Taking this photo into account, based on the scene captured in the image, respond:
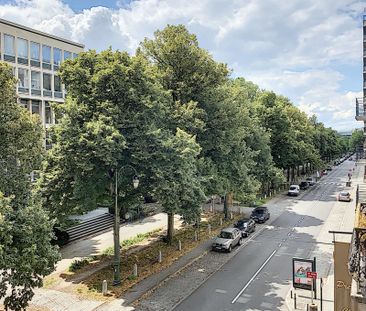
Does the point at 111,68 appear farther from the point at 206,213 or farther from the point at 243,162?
the point at 206,213

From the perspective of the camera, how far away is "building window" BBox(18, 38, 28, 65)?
36344 millimetres

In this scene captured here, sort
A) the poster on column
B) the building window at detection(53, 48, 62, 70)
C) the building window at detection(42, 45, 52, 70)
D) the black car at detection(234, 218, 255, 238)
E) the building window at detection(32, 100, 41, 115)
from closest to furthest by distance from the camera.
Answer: the poster on column, the black car at detection(234, 218, 255, 238), the building window at detection(32, 100, 41, 115), the building window at detection(42, 45, 52, 70), the building window at detection(53, 48, 62, 70)

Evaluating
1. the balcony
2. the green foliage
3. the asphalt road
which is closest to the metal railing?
the balcony

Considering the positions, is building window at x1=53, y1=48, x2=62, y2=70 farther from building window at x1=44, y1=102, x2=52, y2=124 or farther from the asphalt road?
the asphalt road

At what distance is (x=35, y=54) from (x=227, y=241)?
84.5 feet

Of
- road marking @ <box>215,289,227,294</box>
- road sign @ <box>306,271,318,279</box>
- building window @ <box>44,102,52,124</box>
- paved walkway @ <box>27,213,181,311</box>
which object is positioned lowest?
road marking @ <box>215,289,227,294</box>

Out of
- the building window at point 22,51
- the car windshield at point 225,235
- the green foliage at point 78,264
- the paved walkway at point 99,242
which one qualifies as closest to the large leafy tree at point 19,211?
the green foliage at point 78,264

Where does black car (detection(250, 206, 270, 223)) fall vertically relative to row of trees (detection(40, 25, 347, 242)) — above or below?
below

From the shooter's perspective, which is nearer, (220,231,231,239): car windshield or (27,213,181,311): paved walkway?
(27,213,181,311): paved walkway

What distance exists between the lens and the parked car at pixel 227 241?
26.9 meters

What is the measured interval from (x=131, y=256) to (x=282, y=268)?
9481 millimetres

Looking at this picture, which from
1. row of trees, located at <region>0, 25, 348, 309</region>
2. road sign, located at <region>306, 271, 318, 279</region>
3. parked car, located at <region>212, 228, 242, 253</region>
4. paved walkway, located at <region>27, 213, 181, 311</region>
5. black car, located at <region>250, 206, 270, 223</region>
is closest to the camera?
row of trees, located at <region>0, 25, 348, 309</region>

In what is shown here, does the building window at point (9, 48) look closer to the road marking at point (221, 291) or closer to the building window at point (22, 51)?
the building window at point (22, 51)

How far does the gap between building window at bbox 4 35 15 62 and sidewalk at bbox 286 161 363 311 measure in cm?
2982
